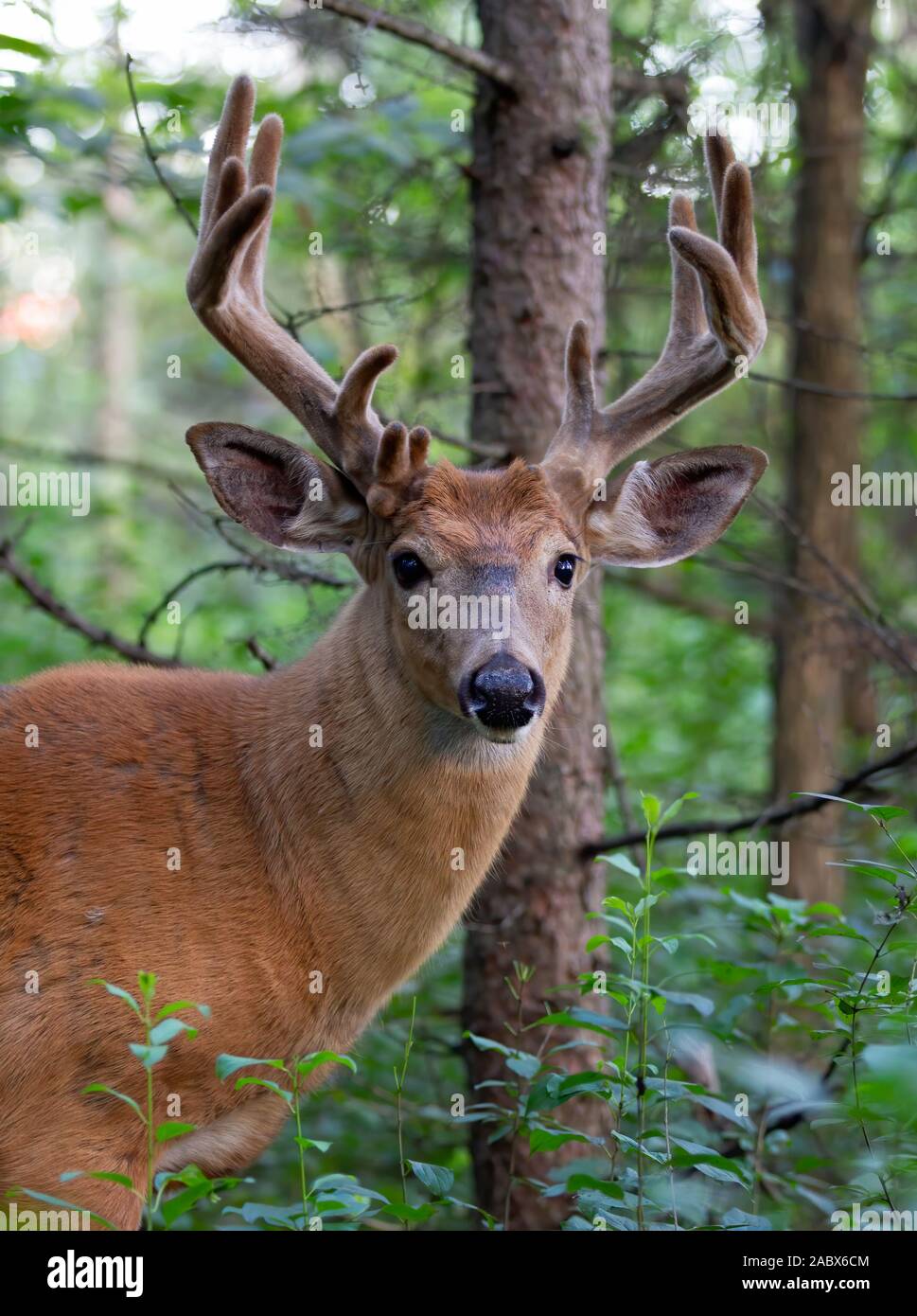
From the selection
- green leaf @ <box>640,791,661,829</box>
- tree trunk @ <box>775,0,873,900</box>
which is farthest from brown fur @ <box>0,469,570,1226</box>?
tree trunk @ <box>775,0,873,900</box>

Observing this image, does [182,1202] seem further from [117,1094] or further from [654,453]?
[654,453]

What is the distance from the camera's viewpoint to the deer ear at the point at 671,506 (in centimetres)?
528

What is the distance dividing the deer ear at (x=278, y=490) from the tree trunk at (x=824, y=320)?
5096 millimetres

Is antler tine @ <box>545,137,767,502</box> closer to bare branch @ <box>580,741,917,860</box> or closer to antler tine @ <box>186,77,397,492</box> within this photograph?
antler tine @ <box>186,77,397,492</box>

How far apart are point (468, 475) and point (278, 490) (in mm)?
711

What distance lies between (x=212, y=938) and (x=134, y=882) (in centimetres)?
31

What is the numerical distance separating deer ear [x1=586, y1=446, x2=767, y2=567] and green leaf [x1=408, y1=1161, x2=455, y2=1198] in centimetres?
245

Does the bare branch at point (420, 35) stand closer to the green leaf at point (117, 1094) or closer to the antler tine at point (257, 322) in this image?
the antler tine at point (257, 322)

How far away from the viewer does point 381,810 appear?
15.5ft

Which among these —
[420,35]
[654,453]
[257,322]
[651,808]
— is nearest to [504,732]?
[651,808]

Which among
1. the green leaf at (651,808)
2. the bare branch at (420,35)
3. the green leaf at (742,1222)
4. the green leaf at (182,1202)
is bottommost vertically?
the green leaf at (742,1222)

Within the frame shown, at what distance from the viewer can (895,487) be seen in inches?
240

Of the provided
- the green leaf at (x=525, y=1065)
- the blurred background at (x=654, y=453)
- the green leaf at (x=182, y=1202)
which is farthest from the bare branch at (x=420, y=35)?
the green leaf at (x=182, y=1202)
